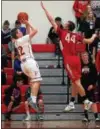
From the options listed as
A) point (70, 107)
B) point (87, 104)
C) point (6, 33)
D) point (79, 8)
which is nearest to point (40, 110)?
point (70, 107)

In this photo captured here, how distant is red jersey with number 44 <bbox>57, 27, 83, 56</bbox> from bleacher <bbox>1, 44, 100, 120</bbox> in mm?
1477

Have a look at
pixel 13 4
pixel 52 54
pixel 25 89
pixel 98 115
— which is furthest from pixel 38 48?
pixel 98 115

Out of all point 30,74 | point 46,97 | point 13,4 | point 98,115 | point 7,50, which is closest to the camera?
point 30,74

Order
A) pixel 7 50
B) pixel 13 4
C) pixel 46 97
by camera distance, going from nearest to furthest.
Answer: pixel 46 97
pixel 7 50
pixel 13 4

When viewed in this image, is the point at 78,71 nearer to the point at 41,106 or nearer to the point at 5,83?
the point at 41,106

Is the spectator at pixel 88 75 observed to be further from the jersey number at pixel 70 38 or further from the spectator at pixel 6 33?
the spectator at pixel 6 33

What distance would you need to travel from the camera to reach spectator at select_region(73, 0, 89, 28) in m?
15.9

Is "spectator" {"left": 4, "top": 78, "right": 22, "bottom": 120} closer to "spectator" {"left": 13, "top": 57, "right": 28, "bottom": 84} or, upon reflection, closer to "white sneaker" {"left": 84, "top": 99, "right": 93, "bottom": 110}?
"spectator" {"left": 13, "top": 57, "right": 28, "bottom": 84}

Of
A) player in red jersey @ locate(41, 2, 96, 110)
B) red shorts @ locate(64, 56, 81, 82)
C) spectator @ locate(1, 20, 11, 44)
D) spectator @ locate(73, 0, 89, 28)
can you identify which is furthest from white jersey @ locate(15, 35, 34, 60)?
spectator @ locate(73, 0, 89, 28)

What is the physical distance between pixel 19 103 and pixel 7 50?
3079 mm

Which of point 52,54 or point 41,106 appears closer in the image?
point 41,106

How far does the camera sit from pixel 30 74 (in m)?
11.1

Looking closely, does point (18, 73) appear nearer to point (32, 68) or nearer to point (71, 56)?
point (32, 68)

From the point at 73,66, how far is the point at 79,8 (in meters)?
5.02
